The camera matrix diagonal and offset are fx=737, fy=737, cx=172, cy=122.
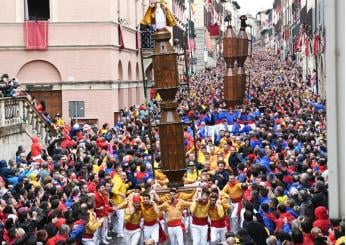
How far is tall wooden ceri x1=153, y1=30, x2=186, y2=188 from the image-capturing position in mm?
14344

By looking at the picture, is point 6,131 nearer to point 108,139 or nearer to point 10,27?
point 108,139

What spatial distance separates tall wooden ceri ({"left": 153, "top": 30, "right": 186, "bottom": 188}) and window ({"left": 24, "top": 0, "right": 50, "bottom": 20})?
18608 millimetres

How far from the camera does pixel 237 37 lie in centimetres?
3147

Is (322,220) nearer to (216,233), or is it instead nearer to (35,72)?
(216,233)

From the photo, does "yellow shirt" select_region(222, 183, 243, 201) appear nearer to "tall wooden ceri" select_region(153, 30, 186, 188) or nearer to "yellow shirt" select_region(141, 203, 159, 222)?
"tall wooden ceri" select_region(153, 30, 186, 188)

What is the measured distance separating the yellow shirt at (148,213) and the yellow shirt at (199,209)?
0.67 m

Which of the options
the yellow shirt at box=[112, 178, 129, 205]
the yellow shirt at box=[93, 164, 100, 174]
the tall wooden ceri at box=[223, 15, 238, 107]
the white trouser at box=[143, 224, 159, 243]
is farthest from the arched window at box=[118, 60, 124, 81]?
the white trouser at box=[143, 224, 159, 243]

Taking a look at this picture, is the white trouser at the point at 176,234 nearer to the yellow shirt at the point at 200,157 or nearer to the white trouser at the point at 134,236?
the white trouser at the point at 134,236

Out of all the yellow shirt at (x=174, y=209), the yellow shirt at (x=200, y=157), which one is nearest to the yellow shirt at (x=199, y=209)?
the yellow shirt at (x=174, y=209)

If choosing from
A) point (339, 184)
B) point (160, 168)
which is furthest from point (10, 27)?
point (339, 184)

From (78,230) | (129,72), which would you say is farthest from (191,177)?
(129,72)

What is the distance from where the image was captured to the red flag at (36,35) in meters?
31.5

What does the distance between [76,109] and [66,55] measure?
3.44 meters

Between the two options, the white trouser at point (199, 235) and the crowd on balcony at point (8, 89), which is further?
the crowd on balcony at point (8, 89)
